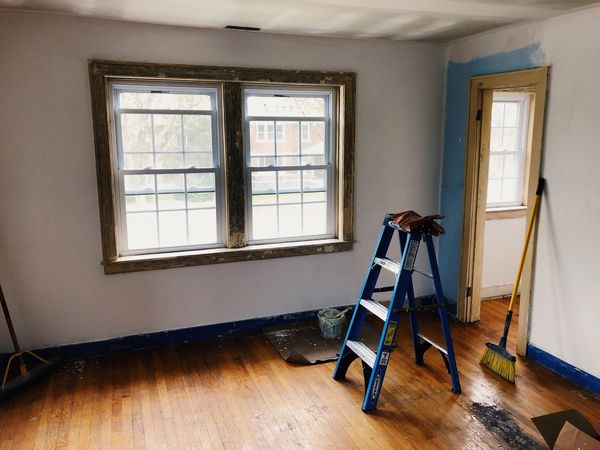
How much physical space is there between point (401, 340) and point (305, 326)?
86 cm

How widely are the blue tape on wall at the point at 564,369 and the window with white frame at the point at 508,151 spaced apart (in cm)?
197

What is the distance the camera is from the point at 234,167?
3941mm

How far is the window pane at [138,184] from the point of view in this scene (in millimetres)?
3771

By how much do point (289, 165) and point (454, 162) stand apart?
1.55 metres

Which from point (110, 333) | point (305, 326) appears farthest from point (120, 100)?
point (305, 326)

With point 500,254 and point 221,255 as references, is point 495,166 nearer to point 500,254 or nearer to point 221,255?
point 500,254

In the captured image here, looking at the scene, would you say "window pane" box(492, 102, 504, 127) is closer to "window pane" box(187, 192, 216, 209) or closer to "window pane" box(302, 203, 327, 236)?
"window pane" box(302, 203, 327, 236)

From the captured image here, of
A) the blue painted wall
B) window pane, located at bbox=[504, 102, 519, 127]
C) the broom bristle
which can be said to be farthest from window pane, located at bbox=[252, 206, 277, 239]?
window pane, located at bbox=[504, 102, 519, 127]

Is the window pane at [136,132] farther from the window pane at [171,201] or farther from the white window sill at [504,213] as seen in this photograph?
the white window sill at [504,213]

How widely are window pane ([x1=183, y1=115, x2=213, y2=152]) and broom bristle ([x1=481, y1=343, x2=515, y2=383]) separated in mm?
2710

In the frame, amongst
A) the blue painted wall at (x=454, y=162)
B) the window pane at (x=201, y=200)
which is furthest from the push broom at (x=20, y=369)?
the blue painted wall at (x=454, y=162)

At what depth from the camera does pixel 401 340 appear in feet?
13.3

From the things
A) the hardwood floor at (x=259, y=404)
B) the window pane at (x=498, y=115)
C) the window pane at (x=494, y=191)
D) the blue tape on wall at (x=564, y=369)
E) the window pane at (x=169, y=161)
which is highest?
the window pane at (x=498, y=115)

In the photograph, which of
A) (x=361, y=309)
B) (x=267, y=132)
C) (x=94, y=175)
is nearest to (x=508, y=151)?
(x=267, y=132)
